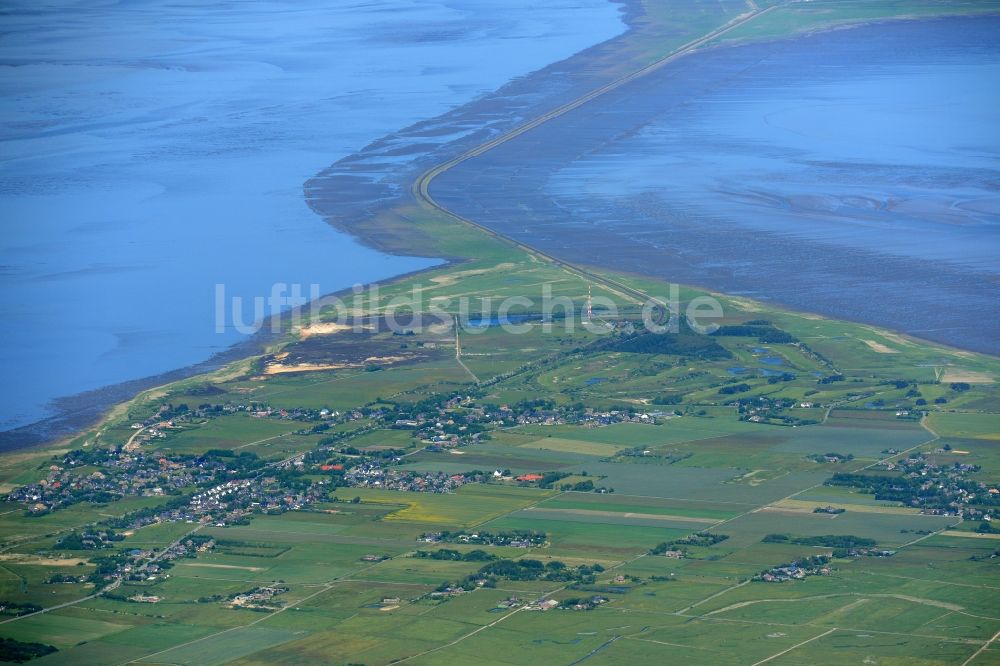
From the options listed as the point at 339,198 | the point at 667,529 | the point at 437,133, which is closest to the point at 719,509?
the point at 667,529

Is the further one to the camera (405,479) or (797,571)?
(405,479)

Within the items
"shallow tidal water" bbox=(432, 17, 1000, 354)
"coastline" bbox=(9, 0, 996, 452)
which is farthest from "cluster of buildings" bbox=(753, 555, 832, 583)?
"shallow tidal water" bbox=(432, 17, 1000, 354)

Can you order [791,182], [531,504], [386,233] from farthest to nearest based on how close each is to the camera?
[791,182], [386,233], [531,504]

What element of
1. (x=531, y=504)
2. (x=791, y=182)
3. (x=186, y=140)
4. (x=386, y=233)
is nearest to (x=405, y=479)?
(x=531, y=504)

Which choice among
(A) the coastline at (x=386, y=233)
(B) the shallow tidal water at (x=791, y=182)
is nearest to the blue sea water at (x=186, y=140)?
(A) the coastline at (x=386, y=233)

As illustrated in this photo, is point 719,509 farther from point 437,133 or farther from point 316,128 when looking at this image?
point 316,128

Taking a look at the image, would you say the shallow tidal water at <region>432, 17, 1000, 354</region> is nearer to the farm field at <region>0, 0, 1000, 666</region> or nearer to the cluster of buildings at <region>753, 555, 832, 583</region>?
the farm field at <region>0, 0, 1000, 666</region>

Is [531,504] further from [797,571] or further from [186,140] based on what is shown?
[186,140]
